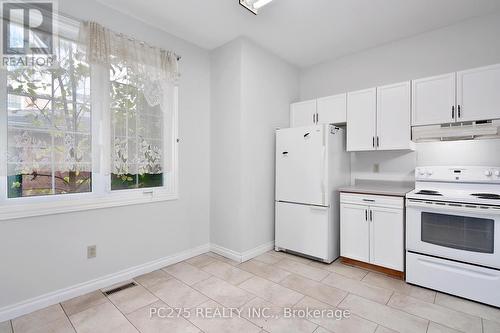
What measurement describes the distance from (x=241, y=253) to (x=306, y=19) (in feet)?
9.08

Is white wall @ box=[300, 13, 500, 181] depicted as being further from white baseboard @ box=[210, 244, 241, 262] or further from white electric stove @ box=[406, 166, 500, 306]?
white baseboard @ box=[210, 244, 241, 262]

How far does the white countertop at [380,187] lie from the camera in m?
2.61

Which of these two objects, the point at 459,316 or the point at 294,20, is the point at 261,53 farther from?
the point at 459,316

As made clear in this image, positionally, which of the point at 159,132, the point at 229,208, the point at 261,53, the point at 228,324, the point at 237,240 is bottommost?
the point at 228,324

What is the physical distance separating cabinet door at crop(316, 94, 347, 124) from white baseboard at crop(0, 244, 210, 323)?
2.49m

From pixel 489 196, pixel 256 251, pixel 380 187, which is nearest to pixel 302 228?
pixel 256 251

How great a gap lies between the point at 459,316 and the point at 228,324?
1792 millimetres

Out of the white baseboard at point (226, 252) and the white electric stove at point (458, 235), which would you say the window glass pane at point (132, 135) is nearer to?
the white baseboard at point (226, 252)

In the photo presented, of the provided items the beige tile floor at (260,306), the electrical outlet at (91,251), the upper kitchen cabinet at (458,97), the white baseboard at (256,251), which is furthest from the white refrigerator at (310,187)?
the electrical outlet at (91,251)

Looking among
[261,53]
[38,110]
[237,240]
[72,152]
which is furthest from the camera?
[261,53]

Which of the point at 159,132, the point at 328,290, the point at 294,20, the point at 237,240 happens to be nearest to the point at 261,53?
the point at 294,20

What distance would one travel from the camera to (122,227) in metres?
2.47

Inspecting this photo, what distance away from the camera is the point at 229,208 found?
10.2 ft

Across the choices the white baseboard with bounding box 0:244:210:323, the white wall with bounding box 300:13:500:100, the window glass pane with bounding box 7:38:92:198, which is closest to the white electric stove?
the white wall with bounding box 300:13:500:100
